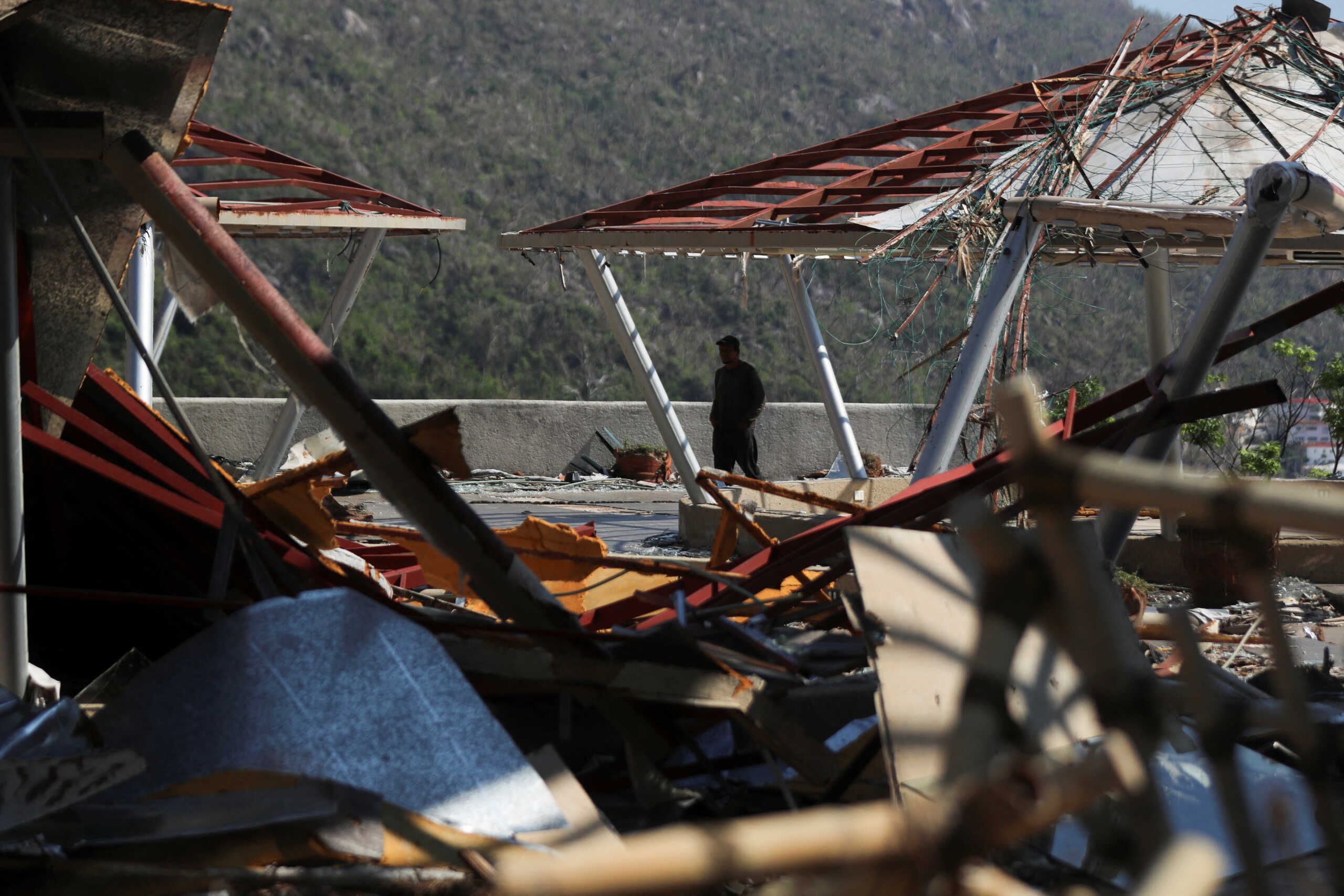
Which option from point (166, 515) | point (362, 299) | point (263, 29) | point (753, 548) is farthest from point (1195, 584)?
point (263, 29)

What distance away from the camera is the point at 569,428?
19078 millimetres

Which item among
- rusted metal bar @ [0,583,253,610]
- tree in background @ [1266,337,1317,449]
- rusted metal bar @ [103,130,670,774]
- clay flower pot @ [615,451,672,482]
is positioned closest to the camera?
rusted metal bar @ [103,130,670,774]

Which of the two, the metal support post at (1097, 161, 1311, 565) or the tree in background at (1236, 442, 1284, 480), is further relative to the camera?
the tree in background at (1236, 442, 1284, 480)

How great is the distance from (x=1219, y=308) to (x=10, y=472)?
144 inches

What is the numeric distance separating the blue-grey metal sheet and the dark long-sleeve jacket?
9.50 metres

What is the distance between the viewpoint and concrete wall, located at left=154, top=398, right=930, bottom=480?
58.2ft

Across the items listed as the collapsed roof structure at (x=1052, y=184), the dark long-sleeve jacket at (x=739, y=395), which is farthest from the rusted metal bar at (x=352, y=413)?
the dark long-sleeve jacket at (x=739, y=395)

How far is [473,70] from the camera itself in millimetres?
51188

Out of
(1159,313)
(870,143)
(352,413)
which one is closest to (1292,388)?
(1159,313)

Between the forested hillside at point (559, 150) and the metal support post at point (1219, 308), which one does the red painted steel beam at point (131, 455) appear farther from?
the forested hillside at point (559, 150)

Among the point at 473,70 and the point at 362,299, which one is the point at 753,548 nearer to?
the point at 362,299

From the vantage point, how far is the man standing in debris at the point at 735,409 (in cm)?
1209

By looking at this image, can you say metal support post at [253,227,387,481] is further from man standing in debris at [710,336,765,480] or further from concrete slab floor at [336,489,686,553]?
man standing in debris at [710,336,765,480]

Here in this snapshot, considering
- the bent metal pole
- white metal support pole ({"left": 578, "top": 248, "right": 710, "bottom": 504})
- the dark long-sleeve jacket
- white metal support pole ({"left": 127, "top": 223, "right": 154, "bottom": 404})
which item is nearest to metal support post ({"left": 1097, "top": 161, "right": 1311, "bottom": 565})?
the bent metal pole
